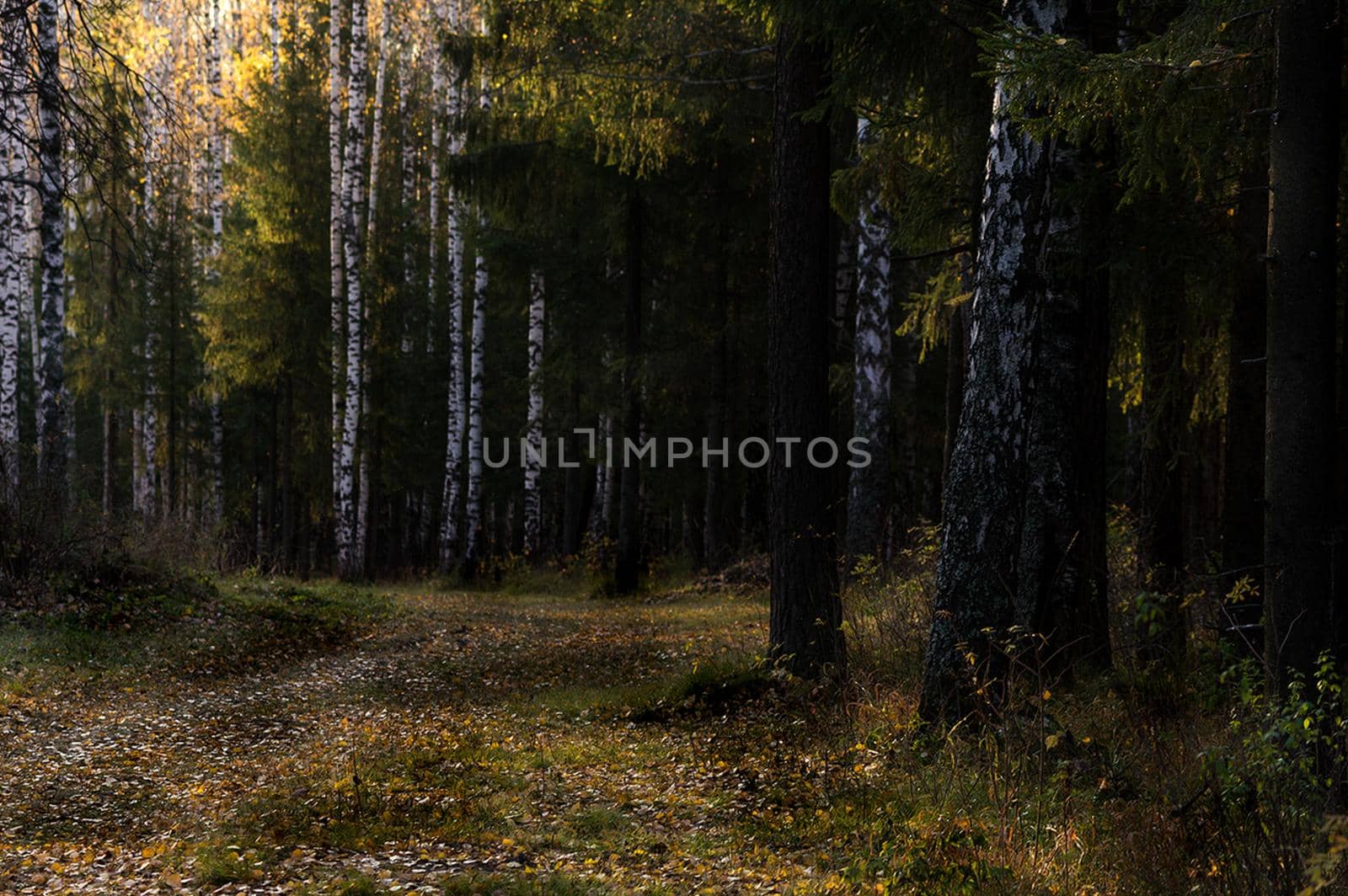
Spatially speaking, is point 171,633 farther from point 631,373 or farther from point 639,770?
point 631,373

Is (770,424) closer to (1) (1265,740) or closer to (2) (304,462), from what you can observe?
(1) (1265,740)

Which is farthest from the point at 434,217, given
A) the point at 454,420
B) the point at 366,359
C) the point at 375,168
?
the point at 454,420

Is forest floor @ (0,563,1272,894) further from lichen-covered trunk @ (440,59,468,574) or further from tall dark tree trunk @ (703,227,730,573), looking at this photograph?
lichen-covered trunk @ (440,59,468,574)

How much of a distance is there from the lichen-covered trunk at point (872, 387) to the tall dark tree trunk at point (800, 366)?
5.41 meters

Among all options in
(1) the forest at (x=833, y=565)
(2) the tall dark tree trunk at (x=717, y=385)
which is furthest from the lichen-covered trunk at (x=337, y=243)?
(2) the tall dark tree trunk at (x=717, y=385)

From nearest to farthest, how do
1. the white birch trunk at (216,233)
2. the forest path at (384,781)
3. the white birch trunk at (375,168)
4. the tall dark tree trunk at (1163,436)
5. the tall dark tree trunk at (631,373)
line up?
1. the forest path at (384,781)
2. the tall dark tree trunk at (1163,436)
3. the tall dark tree trunk at (631,373)
4. the white birch trunk at (375,168)
5. the white birch trunk at (216,233)

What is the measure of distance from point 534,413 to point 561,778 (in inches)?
608

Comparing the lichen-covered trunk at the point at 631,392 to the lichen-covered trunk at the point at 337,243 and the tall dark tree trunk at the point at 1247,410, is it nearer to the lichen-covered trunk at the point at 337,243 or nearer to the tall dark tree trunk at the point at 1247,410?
the lichen-covered trunk at the point at 337,243

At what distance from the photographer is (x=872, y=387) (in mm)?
14016

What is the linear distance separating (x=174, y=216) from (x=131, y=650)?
19197mm

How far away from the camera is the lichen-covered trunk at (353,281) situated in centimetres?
2041

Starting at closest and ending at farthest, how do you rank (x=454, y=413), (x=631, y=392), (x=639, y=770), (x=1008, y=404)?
(x=1008, y=404) → (x=639, y=770) → (x=631, y=392) → (x=454, y=413)

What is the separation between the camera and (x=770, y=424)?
28.6 ft

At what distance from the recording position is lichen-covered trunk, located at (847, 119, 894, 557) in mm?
13883
